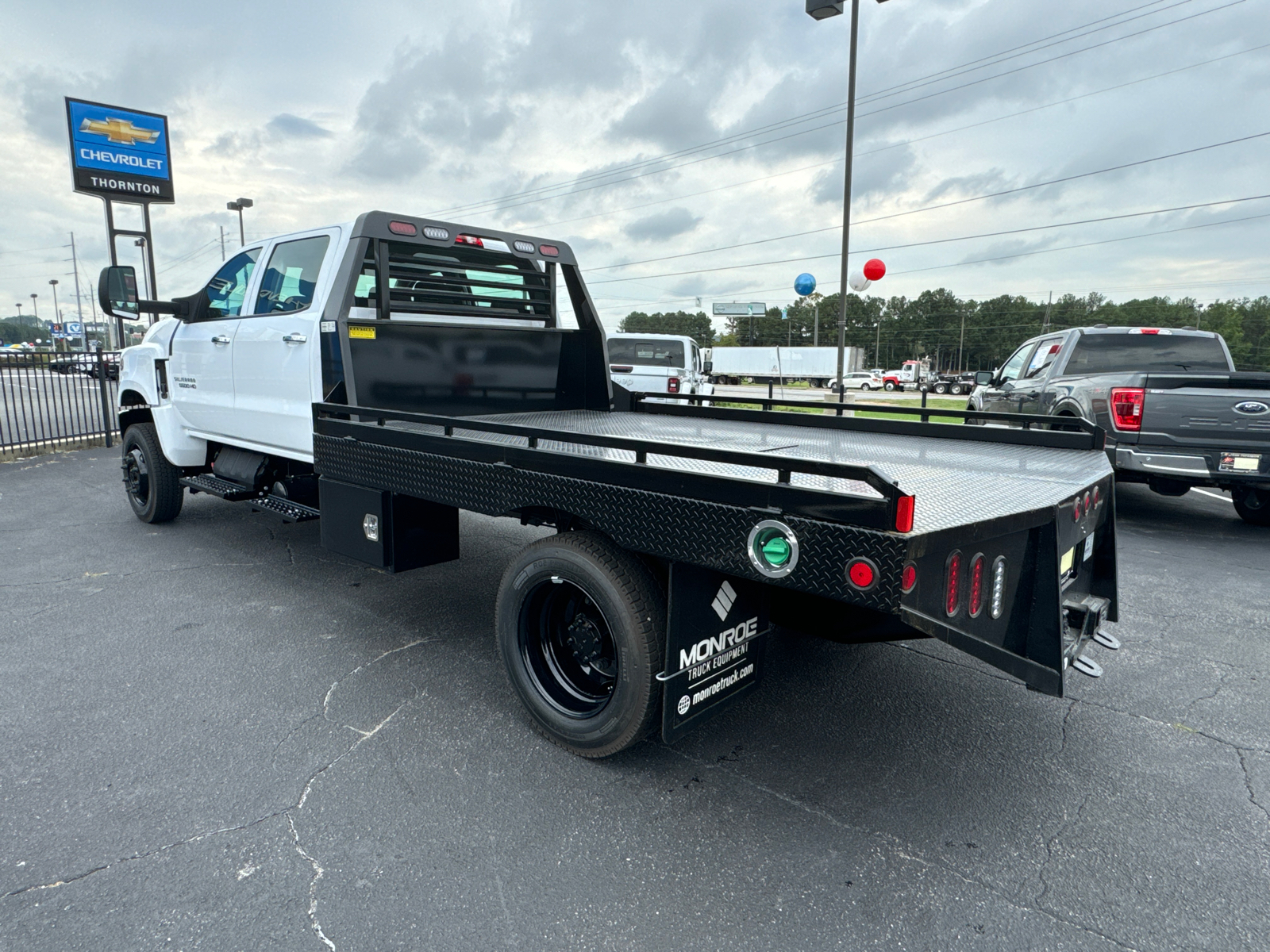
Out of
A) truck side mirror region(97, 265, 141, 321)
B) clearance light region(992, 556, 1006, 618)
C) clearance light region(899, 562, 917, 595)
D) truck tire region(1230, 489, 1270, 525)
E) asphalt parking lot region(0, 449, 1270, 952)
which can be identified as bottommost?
asphalt parking lot region(0, 449, 1270, 952)

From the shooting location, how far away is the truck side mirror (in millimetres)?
5328

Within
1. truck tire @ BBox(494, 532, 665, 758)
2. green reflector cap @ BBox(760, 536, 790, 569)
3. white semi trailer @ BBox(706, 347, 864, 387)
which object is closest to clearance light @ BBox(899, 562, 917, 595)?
green reflector cap @ BBox(760, 536, 790, 569)

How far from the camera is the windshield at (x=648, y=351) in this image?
17.8m

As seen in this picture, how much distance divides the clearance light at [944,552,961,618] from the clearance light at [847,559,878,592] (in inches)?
12.3

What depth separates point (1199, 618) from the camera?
460 cm

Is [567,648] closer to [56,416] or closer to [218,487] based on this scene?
[218,487]

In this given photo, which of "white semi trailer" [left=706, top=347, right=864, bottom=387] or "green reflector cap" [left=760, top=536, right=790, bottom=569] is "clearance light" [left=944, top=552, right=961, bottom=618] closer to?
"green reflector cap" [left=760, top=536, right=790, bottom=569]

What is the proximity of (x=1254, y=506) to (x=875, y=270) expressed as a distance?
474 inches

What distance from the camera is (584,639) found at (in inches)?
121

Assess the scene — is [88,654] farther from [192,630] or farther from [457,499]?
[457,499]

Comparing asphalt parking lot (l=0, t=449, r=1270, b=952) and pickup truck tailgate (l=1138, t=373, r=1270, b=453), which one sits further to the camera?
pickup truck tailgate (l=1138, t=373, r=1270, b=453)

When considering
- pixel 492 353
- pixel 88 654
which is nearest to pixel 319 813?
pixel 88 654

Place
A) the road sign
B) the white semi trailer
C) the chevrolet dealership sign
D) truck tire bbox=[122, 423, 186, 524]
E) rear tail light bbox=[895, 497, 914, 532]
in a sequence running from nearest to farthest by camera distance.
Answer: rear tail light bbox=[895, 497, 914, 532], truck tire bbox=[122, 423, 186, 524], the chevrolet dealership sign, the road sign, the white semi trailer

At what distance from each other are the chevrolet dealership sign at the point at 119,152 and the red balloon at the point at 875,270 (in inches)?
588
